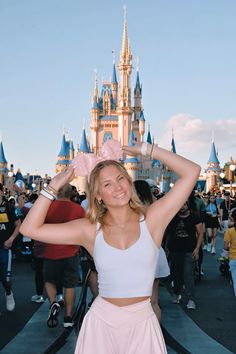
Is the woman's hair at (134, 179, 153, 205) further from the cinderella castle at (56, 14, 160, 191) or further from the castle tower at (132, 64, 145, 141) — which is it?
the castle tower at (132, 64, 145, 141)

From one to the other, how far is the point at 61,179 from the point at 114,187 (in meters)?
0.28

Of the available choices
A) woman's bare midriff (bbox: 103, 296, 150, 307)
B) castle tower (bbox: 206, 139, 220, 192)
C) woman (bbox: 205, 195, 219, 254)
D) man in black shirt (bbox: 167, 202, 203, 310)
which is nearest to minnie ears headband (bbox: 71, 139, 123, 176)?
woman's bare midriff (bbox: 103, 296, 150, 307)

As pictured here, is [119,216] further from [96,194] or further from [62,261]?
[62,261]

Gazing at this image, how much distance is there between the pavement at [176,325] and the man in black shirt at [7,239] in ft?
0.85

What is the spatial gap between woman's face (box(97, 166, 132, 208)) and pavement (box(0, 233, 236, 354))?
250 cm

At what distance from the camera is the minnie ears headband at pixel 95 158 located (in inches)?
113

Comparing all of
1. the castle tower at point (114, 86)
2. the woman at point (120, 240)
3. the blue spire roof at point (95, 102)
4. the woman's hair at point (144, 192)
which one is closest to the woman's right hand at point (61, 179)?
the woman at point (120, 240)

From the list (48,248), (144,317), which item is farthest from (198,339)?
(144,317)

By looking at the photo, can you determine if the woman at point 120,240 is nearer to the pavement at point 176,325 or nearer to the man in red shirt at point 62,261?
the pavement at point 176,325

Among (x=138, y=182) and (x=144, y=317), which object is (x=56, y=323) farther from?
(x=144, y=317)

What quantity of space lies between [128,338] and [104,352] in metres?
0.13

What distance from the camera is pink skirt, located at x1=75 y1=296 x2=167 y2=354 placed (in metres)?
2.56

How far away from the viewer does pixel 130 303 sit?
8.57 feet

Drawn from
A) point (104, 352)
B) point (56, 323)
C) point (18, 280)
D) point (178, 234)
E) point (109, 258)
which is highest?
point (109, 258)
